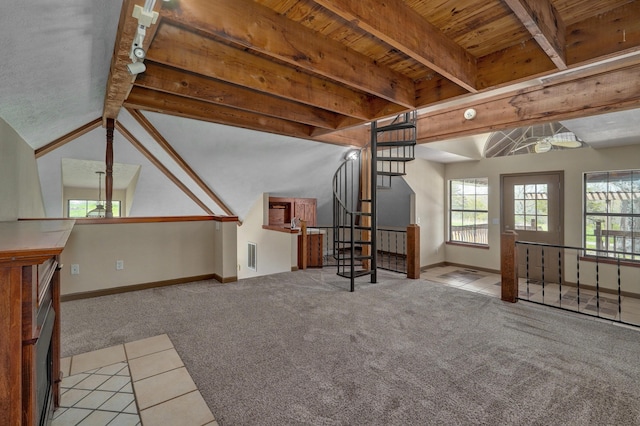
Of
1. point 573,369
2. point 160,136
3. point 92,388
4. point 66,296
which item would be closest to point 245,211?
point 160,136

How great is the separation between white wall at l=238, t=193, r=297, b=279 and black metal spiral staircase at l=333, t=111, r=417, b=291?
0.91 metres

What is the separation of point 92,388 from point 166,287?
2.18 m

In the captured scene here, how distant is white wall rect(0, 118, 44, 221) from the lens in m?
2.48

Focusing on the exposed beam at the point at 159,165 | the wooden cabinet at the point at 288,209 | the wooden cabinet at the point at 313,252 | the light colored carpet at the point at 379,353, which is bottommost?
the light colored carpet at the point at 379,353

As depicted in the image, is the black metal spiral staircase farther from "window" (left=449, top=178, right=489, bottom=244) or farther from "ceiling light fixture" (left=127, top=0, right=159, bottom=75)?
"ceiling light fixture" (left=127, top=0, right=159, bottom=75)

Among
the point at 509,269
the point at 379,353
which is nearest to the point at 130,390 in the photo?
the point at 379,353

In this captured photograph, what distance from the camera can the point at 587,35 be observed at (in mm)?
2074

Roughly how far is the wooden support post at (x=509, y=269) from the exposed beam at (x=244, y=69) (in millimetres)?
2314

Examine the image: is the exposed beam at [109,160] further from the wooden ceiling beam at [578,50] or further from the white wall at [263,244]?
the wooden ceiling beam at [578,50]

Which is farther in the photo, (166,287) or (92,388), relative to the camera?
(166,287)

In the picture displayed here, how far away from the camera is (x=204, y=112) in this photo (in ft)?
12.0

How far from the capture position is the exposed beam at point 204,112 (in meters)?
3.28

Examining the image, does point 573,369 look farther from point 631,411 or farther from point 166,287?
point 166,287

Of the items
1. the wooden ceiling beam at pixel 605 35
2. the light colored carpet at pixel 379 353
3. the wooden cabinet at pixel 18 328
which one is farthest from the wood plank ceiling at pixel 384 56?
the light colored carpet at pixel 379 353
